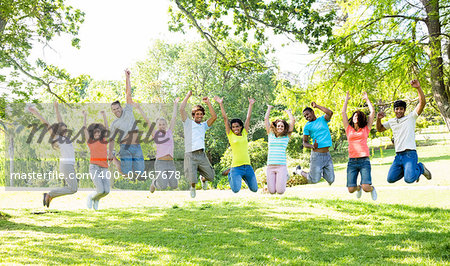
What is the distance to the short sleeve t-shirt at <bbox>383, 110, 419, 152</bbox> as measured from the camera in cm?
641

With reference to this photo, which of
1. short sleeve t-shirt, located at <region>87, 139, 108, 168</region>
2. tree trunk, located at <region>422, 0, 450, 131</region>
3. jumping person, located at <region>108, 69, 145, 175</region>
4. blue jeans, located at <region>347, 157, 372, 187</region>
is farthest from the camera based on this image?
tree trunk, located at <region>422, 0, 450, 131</region>

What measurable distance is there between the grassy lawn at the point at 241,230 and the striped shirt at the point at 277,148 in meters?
3.33

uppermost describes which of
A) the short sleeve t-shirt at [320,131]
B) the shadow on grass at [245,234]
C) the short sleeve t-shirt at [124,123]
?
the short sleeve t-shirt at [124,123]

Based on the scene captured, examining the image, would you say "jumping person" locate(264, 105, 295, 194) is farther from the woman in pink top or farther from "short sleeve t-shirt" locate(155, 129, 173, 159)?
"short sleeve t-shirt" locate(155, 129, 173, 159)

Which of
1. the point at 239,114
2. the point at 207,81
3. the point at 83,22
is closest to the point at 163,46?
the point at 207,81

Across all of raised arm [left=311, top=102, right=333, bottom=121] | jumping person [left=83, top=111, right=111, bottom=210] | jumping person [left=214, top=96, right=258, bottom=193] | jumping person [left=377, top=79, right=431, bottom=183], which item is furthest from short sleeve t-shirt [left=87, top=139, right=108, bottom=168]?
jumping person [left=377, top=79, right=431, bottom=183]

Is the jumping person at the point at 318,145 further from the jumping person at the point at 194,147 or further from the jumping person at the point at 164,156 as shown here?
the jumping person at the point at 164,156

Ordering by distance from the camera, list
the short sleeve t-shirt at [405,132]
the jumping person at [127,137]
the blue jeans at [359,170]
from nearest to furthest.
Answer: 1. the short sleeve t-shirt at [405,132]
2. the blue jeans at [359,170]
3. the jumping person at [127,137]

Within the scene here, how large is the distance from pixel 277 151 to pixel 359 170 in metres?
1.28

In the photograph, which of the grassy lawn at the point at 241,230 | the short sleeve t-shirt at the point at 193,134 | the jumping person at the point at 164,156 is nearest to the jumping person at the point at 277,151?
the short sleeve t-shirt at the point at 193,134

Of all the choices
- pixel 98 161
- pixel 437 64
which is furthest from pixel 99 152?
pixel 437 64

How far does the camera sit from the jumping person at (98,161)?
659 cm

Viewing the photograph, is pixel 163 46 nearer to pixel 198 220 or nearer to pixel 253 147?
pixel 253 147

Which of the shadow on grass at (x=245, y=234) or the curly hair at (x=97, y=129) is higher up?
the curly hair at (x=97, y=129)
